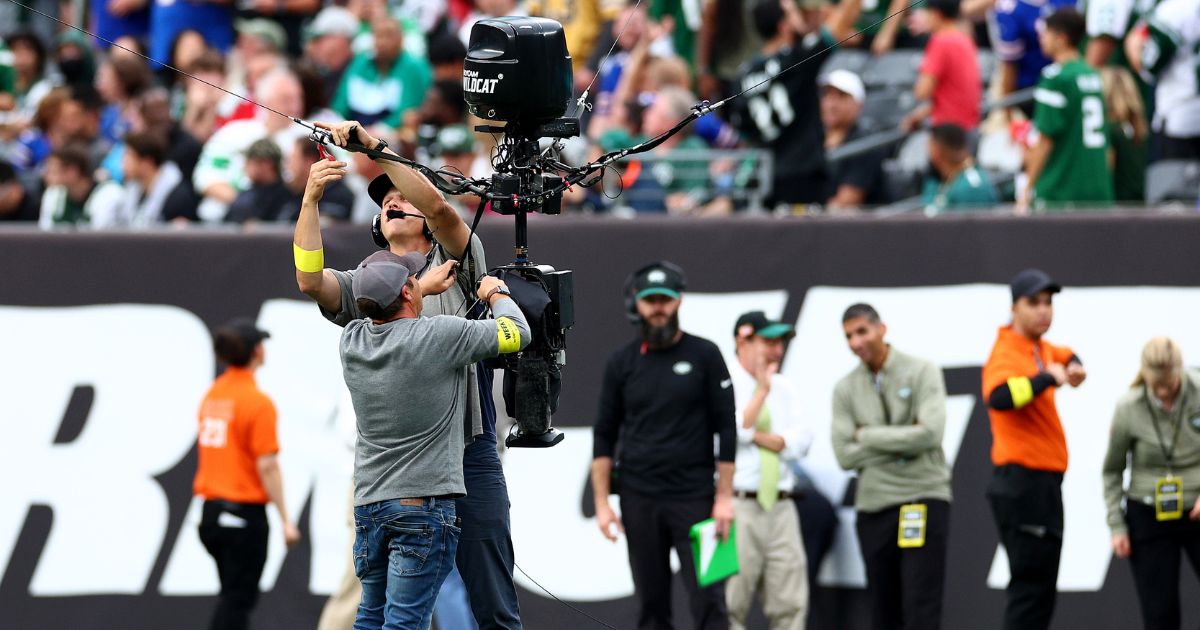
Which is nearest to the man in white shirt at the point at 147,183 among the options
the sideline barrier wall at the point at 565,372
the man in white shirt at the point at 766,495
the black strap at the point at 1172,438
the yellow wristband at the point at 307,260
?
the sideline barrier wall at the point at 565,372

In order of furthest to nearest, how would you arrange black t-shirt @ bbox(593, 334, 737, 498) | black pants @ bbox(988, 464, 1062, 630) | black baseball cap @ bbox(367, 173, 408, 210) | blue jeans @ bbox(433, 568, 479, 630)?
black t-shirt @ bbox(593, 334, 737, 498) → black pants @ bbox(988, 464, 1062, 630) → blue jeans @ bbox(433, 568, 479, 630) → black baseball cap @ bbox(367, 173, 408, 210)

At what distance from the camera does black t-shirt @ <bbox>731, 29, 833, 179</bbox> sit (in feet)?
34.8

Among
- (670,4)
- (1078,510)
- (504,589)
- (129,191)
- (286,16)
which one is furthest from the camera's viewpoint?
(286,16)

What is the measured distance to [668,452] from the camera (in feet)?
27.5

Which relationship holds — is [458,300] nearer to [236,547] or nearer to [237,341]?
[237,341]

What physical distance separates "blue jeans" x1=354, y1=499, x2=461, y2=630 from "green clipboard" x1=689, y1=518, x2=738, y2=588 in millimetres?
2402

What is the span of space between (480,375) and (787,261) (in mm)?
3041

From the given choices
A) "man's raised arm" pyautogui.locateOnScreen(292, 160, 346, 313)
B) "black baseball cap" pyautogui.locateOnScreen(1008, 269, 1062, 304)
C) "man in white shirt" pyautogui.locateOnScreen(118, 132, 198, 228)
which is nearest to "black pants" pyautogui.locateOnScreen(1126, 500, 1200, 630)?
"black baseball cap" pyautogui.locateOnScreen(1008, 269, 1062, 304)

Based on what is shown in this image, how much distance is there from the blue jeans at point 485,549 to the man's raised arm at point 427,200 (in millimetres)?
717

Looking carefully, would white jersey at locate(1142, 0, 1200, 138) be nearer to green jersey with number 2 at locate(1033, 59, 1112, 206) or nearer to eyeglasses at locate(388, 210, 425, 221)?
green jersey with number 2 at locate(1033, 59, 1112, 206)

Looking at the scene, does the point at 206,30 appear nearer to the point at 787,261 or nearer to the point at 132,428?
the point at 132,428

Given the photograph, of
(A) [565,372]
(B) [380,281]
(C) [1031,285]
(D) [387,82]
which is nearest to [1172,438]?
(C) [1031,285]

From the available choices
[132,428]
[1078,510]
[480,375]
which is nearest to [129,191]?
Result: [132,428]

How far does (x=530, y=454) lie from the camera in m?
9.19
